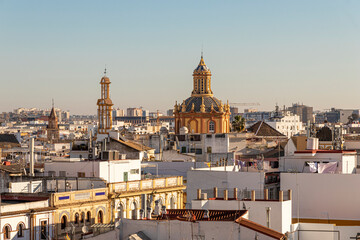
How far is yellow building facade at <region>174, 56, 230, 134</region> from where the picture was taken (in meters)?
89.5

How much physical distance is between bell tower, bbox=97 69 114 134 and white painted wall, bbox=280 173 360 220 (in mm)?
40882

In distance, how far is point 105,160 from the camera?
45062 millimetres

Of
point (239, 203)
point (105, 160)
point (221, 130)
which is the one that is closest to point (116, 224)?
point (239, 203)

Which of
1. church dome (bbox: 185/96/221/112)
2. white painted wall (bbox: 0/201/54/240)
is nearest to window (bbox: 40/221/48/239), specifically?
white painted wall (bbox: 0/201/54/240)

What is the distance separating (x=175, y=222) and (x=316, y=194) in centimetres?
1035

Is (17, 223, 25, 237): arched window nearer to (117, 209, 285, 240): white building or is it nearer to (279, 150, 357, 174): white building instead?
(117, 209, 285, 240): white building

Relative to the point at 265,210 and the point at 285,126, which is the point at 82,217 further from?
the point at 285,126

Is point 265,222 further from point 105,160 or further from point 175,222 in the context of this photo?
point 105,160

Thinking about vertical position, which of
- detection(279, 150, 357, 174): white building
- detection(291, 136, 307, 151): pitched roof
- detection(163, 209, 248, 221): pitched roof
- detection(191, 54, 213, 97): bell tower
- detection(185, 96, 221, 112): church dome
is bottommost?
detection(163, 209, 248, 221): pitched roof

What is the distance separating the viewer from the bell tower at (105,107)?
73.9 m

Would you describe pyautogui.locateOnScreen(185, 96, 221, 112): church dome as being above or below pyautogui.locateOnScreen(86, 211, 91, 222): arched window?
above

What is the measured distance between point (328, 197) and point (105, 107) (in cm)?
4444

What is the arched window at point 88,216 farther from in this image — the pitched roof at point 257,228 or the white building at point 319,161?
the pitched roof at point 257,228

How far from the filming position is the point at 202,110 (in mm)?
89312
